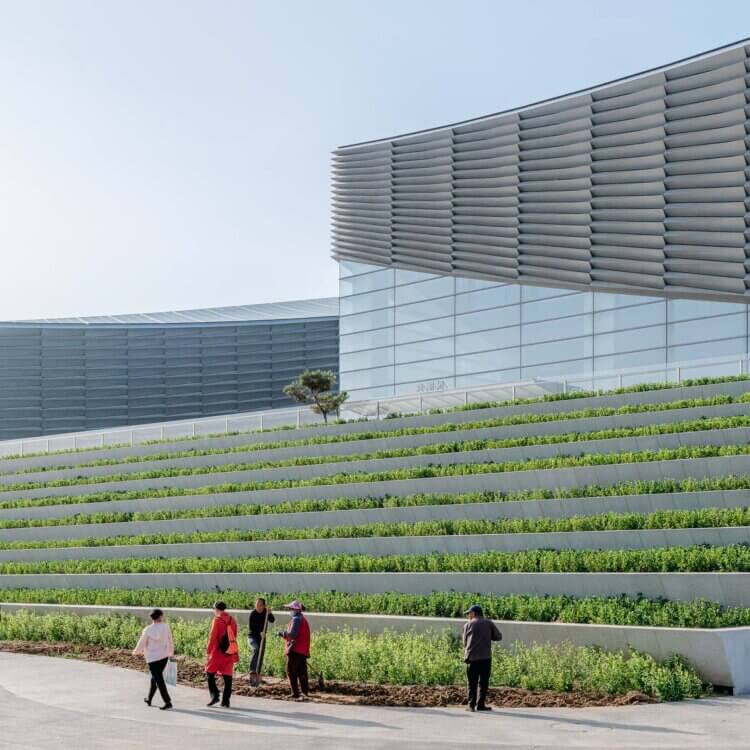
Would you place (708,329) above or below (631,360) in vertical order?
above

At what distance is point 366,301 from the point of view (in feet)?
160

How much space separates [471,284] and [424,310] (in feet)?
7.66

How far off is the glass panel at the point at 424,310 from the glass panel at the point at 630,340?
6.87m

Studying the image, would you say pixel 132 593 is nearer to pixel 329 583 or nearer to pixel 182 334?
pixel 329 583

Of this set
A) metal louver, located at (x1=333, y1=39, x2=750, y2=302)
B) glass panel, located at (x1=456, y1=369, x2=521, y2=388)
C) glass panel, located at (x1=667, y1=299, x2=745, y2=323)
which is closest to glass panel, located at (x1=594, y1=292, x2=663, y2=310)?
metal louver, located at (x1=333, y1=39, x2=750, y2=302)

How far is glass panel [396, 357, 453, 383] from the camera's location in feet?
150

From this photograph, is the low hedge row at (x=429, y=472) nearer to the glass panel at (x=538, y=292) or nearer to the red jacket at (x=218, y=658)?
the red jacket at (x=218, y=658)

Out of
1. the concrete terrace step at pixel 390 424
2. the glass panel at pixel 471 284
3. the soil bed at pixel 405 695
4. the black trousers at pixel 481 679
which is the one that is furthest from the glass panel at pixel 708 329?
the black trousers at pixel 481 679

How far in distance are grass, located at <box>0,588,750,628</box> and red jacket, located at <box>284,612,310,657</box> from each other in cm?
292

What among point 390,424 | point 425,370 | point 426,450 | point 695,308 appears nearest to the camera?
point 426,450

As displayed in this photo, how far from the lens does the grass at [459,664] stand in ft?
46.9

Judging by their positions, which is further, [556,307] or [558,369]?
[556,307]

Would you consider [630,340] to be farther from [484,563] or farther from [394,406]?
[484,563]

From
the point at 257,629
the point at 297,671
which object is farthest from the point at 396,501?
the point at 297,671
